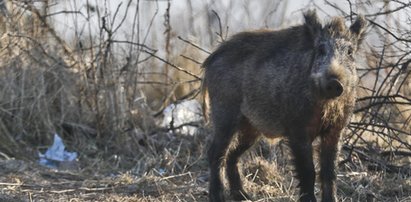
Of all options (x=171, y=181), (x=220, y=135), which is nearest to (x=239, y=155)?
(x=220, y=135)

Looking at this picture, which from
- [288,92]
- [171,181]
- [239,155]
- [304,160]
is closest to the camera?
[304,160]

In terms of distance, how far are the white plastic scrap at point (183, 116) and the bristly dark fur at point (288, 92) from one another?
2.51 m

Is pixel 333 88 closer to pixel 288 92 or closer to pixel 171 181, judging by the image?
pixel 288 92

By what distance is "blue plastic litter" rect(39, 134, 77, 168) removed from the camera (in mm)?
9453

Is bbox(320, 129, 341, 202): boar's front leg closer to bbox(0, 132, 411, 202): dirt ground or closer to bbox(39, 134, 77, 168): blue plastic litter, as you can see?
bbox(0, 132, 411, 202): dirt ground

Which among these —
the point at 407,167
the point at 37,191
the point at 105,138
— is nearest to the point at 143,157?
the point at 105,138

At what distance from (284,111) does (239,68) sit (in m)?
0.77

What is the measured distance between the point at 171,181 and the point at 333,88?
98.7 inches

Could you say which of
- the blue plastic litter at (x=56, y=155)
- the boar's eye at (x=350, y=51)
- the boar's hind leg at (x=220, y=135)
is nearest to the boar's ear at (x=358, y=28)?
the boar's eye at (x=350, y=51)

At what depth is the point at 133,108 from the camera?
33.5ft

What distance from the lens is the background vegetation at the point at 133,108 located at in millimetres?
7680

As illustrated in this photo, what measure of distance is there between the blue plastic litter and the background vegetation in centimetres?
11

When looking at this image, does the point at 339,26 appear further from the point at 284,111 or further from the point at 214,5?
the point at 214,5

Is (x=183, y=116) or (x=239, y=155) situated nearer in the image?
(x=239, y=155)
